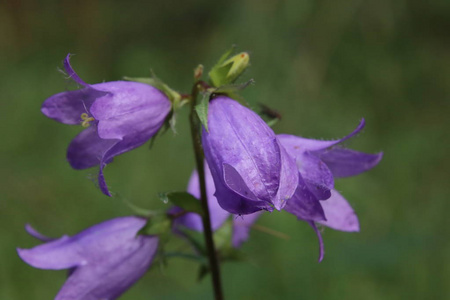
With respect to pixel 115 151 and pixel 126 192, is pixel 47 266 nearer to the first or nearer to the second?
pixel 115 151

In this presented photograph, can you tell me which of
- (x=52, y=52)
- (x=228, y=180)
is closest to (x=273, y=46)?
(x=52, y=52)

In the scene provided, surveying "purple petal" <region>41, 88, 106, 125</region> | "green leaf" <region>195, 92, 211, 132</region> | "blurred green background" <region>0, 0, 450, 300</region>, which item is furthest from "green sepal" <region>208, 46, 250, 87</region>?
"blurred green background" <region>0, 0, 450, 300</region>

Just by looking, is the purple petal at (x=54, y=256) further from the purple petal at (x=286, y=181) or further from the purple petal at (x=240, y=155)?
the purple petal at (x=286, y=181)

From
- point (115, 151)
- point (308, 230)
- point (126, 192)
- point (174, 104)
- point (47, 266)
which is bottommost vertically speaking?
point (126, 192)

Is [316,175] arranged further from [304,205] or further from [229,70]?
[229,70]

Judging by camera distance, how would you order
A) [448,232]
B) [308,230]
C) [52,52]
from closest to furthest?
[448,232] → [308,230] → [52,52]

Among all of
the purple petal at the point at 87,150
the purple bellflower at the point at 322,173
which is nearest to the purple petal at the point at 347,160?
the purple bellflower at the point at 322,173

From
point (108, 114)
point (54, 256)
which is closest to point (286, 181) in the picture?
point (108, 114)
